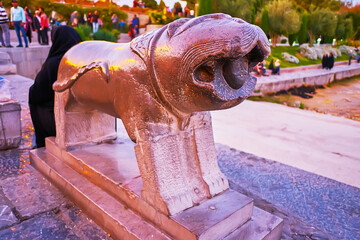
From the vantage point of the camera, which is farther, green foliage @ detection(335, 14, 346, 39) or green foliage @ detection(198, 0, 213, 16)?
green foliage @ detection(335, 14, 346, 39)

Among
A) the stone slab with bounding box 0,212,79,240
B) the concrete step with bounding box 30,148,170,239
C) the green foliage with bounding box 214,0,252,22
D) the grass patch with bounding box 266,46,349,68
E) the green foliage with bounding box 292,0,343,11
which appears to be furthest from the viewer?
the green foliage with bounding box 292,0,343,11

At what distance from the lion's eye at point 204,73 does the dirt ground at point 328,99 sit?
907 cm

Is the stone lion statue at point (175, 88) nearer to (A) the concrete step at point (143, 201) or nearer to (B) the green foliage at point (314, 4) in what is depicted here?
(A) the concrete step at point (143, 201)

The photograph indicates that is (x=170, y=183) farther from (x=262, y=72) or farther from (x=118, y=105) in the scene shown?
(x=262, y=72)

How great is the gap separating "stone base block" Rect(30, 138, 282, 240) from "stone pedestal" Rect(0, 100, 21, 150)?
80 cm

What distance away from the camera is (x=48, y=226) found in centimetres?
168

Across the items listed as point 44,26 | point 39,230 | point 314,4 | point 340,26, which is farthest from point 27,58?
point 314,4

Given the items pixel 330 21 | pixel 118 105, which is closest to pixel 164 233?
pixel 118 105

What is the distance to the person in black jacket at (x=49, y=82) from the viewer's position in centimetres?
257

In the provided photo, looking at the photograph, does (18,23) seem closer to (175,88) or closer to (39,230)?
(39,230)

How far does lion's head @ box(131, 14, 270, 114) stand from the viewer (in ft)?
3.76

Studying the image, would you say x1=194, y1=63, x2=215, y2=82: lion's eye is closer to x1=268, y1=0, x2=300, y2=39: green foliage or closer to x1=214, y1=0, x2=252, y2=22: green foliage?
x1=214, y1=0, x2=252, y2=22: green foliage

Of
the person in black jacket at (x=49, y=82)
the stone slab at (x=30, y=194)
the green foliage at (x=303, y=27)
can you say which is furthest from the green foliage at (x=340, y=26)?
the stone slab at (x=30, y=194)

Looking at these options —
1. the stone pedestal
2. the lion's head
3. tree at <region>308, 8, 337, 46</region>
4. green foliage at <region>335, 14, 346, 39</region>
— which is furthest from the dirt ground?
green foliage at <region>335, 14, 346, 39</region>
